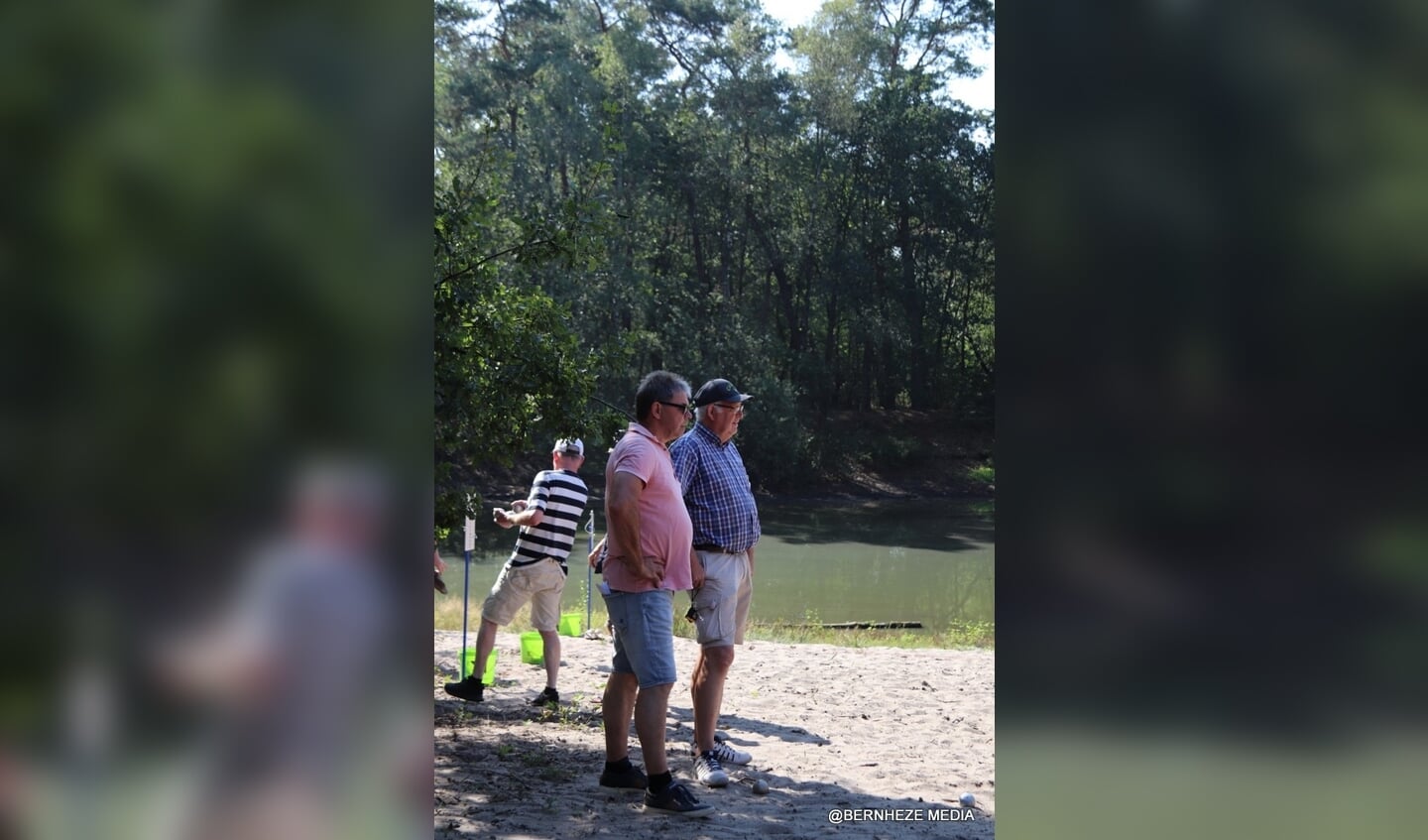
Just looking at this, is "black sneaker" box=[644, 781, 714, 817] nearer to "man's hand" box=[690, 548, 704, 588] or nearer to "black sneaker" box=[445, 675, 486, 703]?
"man's hand" box=[690, 548, 704, 588]

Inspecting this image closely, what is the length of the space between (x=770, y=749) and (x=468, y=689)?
155 centimetres

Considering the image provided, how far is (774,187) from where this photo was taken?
31.3 meters

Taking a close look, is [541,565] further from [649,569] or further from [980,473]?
[980,473]

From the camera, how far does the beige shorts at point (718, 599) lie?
507 centimetres

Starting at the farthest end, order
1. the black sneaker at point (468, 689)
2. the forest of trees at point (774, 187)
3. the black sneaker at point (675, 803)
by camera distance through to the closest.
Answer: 1. the forest of trees at point (774, 187)
2. the black sneaker at point (468, 689)
3. the black sneaker at point (675, 803)

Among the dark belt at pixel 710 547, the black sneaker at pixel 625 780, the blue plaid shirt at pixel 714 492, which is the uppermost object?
the blue plaid shirt at pixel 714 492

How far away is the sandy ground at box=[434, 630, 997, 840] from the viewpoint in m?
4.57

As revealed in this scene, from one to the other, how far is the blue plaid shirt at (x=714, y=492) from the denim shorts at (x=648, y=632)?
0.75 meters

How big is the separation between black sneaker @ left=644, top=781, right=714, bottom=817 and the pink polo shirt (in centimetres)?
72

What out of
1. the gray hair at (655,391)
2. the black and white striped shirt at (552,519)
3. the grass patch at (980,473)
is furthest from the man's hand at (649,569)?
the grass patch at (980,473)

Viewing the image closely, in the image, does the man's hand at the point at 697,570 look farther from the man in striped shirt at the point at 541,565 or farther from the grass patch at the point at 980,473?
the grass patch at the point at 980,473
